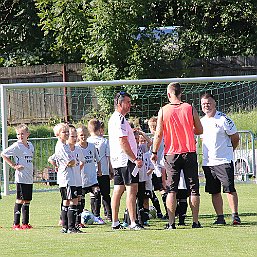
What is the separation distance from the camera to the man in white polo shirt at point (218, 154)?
12.7 m

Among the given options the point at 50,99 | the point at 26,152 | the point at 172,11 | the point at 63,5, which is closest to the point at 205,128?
the point at 26,152

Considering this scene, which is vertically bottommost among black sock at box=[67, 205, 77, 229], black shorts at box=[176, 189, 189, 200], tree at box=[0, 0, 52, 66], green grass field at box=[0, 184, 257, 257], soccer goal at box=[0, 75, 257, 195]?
green grass field at box=[0, 184, 257, 257]

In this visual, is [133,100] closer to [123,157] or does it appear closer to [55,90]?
[55,90]

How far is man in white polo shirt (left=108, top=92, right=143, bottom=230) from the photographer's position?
1216 centimetres

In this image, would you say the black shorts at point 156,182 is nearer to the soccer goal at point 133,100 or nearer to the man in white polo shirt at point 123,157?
the man in white polo shirt at point 123,157

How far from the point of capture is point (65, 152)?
12.3 meters

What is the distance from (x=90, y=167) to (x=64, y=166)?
4.30ft

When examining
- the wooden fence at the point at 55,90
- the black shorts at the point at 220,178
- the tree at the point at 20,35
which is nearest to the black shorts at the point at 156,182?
the black shorts at the point at 220,178

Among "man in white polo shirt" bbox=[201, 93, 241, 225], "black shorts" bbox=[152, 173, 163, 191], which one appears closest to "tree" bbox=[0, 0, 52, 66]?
"black shorts" bbox=[152, 173, 163, 191]

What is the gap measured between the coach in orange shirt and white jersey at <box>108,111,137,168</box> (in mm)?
368

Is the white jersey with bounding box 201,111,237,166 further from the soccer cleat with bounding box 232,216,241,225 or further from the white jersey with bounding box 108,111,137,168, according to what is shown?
the white jersey with bounding box 108,111,137,168

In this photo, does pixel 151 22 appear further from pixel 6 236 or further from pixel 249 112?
pixel 6 236

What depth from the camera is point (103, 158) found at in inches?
554

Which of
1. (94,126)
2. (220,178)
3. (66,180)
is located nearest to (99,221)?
(66,180)
